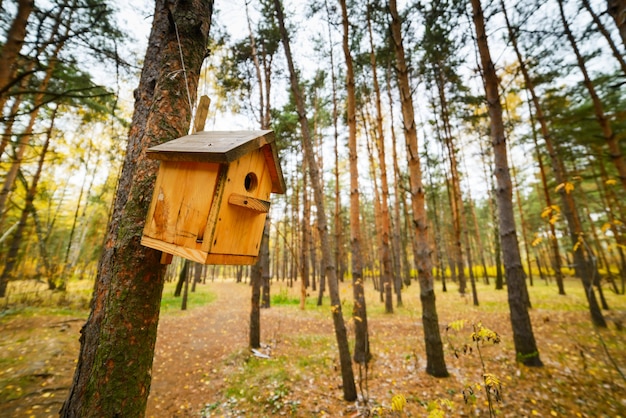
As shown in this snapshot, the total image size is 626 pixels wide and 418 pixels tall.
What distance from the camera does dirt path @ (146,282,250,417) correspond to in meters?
4.37

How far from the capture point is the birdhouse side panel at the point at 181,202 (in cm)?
149

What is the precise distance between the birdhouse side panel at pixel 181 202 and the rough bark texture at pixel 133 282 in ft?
0.35

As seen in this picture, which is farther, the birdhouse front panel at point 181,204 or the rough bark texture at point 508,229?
the rough bark texture at point 508,229

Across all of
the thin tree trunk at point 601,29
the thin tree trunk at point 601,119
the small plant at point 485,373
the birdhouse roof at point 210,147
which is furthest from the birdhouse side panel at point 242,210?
the thin tree trunk at point 601,29

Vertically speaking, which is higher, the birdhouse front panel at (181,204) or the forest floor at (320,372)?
the birdhouse front panel at (181,204)

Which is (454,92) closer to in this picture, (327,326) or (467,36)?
(467,36)

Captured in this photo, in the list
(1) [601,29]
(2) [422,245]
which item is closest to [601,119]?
(1) [601,29]

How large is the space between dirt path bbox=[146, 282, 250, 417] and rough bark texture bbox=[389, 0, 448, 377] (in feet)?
13.7

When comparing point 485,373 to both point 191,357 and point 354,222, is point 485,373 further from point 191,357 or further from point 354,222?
point 191,357

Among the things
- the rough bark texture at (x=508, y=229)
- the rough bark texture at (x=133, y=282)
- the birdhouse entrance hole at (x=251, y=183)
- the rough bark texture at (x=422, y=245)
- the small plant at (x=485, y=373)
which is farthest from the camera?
the rough bark texture at (x=508, y=229)

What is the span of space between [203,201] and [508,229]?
5.93m

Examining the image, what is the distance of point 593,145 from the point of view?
26.6 ft

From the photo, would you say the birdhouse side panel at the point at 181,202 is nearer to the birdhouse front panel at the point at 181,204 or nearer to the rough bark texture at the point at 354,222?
the birdhouse front panel at the point at 181,204

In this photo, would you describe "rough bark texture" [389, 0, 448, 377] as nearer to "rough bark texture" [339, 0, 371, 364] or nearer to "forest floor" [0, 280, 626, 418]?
"forest floor" [0, 280, 626, 418]
